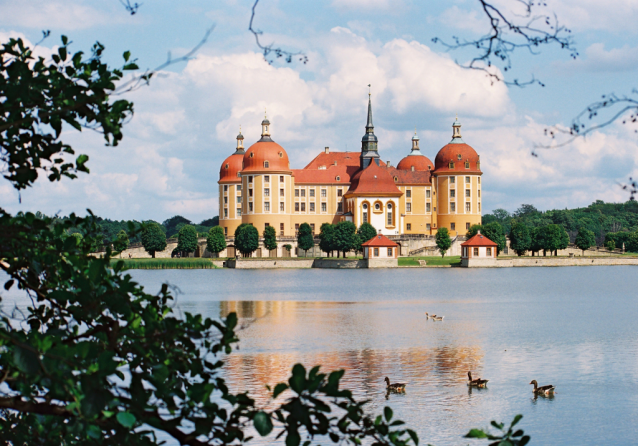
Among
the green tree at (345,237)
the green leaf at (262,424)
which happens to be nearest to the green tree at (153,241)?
the green tree at (345,237)

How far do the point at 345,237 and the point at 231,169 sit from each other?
20483 mm

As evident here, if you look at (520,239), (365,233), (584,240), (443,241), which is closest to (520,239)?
(520,239)

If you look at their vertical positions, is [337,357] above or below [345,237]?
below

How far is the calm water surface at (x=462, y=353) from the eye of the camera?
432 inches

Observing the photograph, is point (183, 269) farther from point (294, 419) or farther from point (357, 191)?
point (294, 419)

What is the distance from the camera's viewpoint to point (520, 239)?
2923 inches

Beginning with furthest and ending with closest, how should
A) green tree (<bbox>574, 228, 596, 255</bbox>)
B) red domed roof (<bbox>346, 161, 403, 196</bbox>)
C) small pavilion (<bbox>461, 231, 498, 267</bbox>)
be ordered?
red domed roof (<bbox>346, 161, 403, 196</bbox>) → green tree (<bbox>574, 228, 596, 255</bbox>) → small pavilion (<bbox>461, 231, 498, 267</bbox>)

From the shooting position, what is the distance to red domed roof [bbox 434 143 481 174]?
82062 millimetres

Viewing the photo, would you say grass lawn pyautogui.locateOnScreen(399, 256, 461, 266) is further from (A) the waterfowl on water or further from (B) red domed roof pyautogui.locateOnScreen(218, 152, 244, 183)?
(A) the waterfowl on water

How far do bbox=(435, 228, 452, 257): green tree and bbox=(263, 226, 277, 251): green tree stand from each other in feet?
48.9

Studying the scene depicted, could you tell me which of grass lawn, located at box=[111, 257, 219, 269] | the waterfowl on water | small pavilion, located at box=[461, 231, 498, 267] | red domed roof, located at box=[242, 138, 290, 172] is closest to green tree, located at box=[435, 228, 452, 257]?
small pavilion, located at box=[461, 231, 498, 267]

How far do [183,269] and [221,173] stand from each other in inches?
709

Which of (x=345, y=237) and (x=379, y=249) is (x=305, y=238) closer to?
(x=345, y=237)

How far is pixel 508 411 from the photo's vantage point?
36.9 ft
